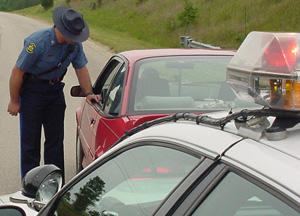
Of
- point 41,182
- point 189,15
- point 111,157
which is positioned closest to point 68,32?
point 41,182

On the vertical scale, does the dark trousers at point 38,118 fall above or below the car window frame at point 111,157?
below

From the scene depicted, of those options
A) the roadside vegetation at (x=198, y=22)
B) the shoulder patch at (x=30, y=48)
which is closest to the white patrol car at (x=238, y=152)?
the shoulder patch at (x=30, y=48)

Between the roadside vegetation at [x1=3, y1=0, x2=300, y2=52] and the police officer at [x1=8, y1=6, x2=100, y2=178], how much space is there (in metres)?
18.4

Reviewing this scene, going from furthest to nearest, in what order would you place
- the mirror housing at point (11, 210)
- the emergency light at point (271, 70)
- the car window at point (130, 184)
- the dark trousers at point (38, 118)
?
the dark trousers at point (38, 118) < the mirror housing at point (11, 210) < the car window at point (130, 184) < the emergency light at point (271, 70)

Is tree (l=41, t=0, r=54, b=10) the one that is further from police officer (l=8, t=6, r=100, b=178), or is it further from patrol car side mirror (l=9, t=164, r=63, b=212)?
patrol car side mirror (l=9, t=164, r=63, b=212)

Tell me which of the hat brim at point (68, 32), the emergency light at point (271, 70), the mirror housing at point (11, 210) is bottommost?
the mirror housing at point (11, 210)

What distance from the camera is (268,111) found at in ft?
7.48

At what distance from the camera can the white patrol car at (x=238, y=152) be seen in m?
2.01

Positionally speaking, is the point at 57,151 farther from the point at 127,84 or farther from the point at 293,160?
the point at 293,160

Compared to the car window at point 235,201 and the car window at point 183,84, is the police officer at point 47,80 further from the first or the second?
the car window at point 235,201

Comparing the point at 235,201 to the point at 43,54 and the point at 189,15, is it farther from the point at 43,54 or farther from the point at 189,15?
the point at 189,15

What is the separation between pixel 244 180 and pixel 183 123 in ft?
2.02

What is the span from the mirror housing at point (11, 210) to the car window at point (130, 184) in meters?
0.18

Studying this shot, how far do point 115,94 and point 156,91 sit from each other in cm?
33
